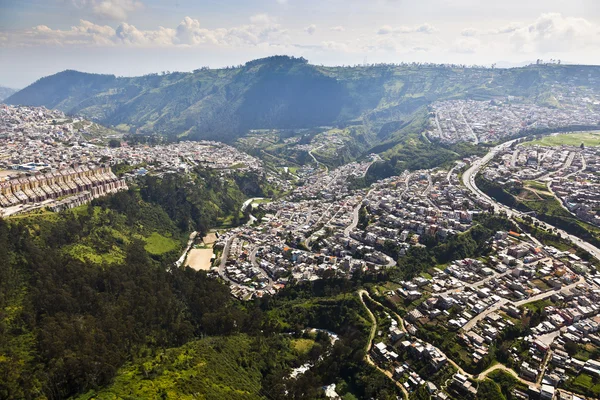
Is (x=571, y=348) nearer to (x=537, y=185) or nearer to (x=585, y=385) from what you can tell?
(x=585, y=385)

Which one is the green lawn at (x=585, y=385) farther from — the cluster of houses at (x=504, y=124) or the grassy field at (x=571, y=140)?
the cluster of houses at (x=504, y=124)

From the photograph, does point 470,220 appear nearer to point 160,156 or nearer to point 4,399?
point 4,399

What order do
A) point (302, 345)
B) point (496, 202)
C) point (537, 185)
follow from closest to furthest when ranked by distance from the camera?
point (302, 345) → point (496, 202) → point (537, 185)

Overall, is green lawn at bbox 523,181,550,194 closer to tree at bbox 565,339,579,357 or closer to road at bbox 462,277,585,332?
road at bbox 462,277,585,332

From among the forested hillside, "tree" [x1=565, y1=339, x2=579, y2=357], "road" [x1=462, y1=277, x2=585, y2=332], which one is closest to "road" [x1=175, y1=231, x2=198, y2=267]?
the forested hillside

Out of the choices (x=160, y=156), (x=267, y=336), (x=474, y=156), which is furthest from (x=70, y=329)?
(x=474, y=156)

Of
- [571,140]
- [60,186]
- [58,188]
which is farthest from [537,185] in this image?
[60,186]
